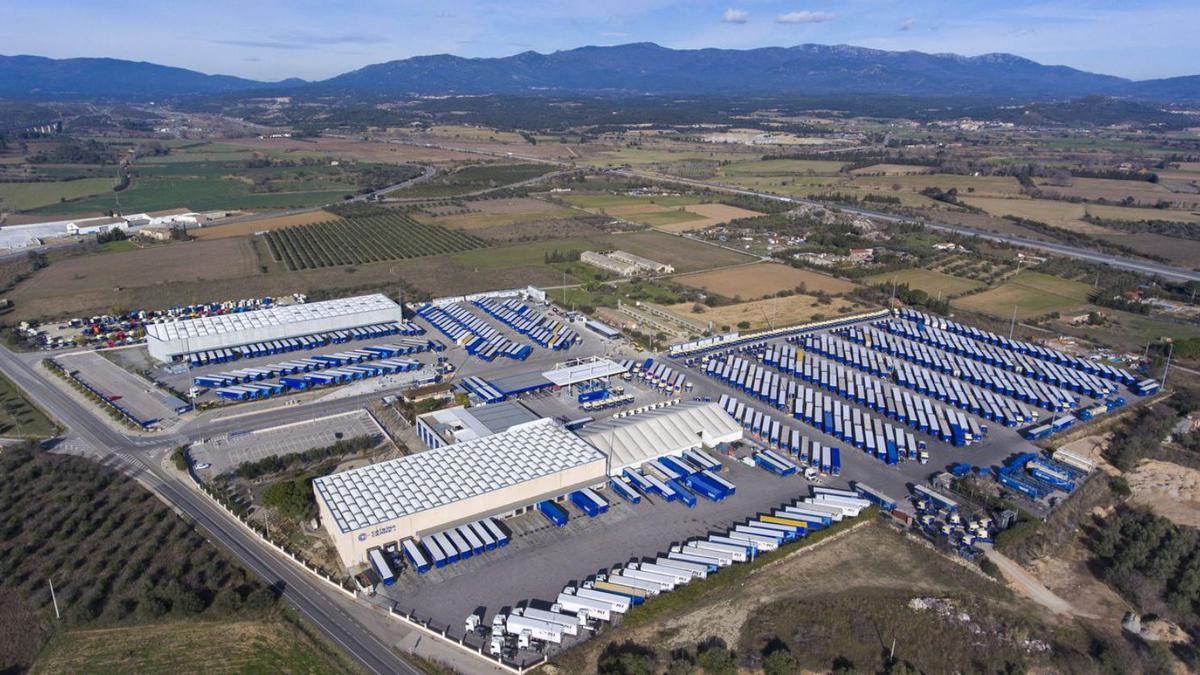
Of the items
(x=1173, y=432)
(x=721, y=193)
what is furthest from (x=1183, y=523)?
(x=721, y=193)

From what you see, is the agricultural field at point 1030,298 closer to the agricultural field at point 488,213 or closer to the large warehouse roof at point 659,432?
the large warehouse roof at point 659,432

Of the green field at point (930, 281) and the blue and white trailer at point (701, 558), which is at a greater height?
the green field at point (930, 281)

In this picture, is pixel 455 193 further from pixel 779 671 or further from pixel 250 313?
pixel 779 671

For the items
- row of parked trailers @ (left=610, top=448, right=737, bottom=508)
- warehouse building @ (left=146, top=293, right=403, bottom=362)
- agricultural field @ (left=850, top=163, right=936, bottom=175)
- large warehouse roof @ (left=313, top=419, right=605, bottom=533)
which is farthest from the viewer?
agricultural field @ (left=850, top=163, right=936, bottom=175)

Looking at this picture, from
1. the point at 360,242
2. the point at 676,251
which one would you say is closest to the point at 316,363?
the point at 360,242

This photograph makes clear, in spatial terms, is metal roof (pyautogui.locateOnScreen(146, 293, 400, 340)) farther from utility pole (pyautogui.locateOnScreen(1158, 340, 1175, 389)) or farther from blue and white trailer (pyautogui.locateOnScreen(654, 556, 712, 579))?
utility pole (pyautogui.locateOnScreen(1158, 340, 1175, 389))

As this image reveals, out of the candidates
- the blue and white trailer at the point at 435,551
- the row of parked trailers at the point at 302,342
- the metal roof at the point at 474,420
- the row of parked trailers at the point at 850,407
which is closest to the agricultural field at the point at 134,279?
the row of parked trailers at the point at 302,342

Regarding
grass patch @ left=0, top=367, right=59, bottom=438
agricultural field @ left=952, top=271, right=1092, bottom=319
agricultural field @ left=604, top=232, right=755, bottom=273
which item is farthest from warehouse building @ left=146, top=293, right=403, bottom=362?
agricultural field @ left=952, top=271, right=1092, bottom=319
